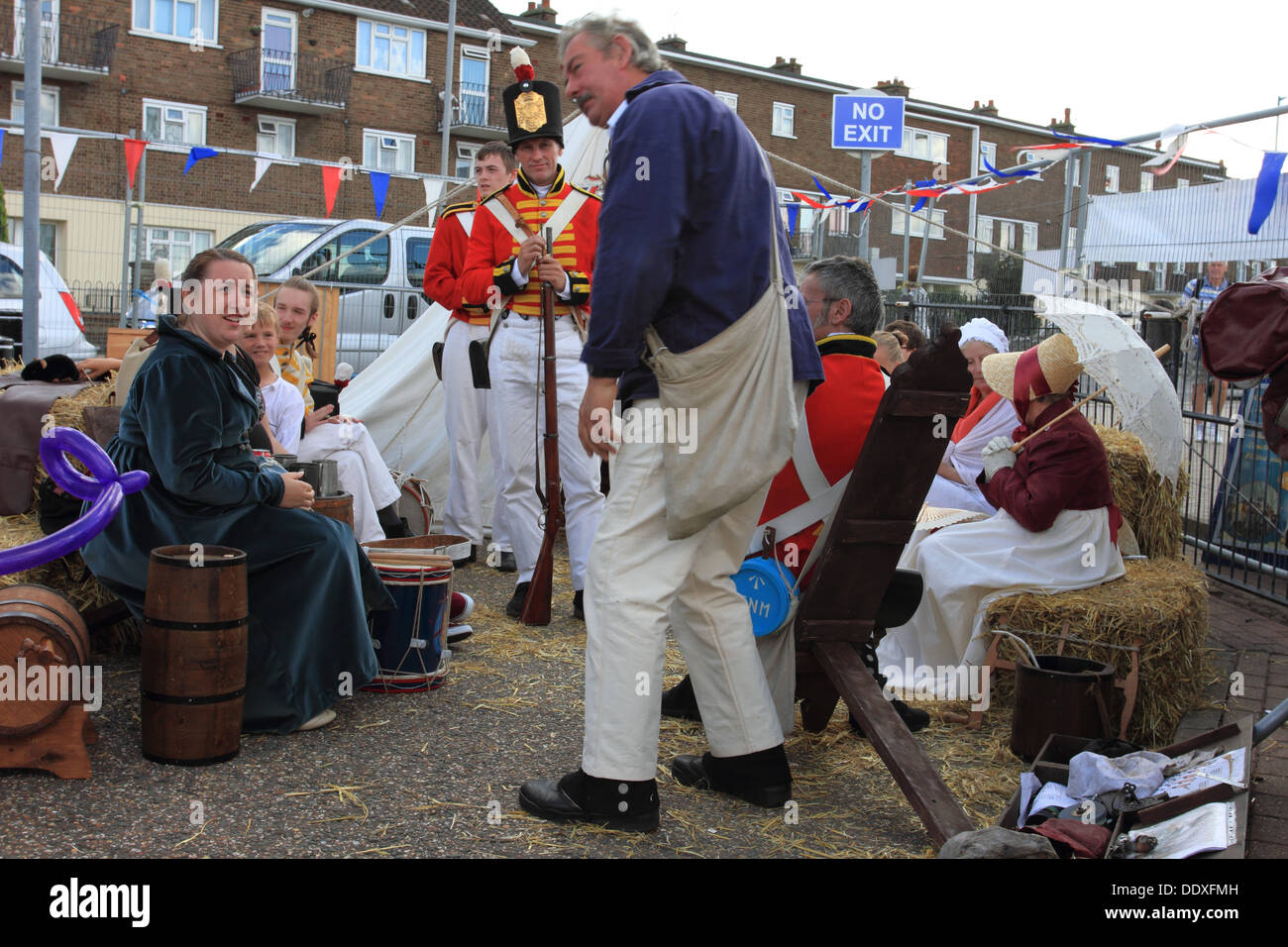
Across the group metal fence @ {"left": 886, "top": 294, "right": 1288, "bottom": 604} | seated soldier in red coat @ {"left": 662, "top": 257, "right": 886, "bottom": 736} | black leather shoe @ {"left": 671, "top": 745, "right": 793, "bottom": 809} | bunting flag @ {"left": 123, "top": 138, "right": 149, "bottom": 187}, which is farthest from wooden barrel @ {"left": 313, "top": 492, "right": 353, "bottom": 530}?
bunting flag @ {"left": 123, "top": 138, "right": 149, "bottom": 187}

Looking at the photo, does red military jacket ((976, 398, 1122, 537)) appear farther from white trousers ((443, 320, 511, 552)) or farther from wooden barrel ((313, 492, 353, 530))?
white trousers ((443, 320, 511, 552))

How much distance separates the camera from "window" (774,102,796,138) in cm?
4069

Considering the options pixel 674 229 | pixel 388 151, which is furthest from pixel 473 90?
pixel 674 229

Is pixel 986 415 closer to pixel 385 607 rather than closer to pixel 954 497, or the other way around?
pixel 954 497

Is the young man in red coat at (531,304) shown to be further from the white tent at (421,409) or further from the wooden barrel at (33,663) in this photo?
the wooden barrel at (33,663)

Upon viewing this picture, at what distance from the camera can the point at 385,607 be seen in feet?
13.5

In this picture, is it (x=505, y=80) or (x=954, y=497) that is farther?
(x=505, y=80)

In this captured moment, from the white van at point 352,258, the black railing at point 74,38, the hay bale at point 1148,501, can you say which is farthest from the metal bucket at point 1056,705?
the black railing at point 74,38

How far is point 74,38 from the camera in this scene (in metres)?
29.1

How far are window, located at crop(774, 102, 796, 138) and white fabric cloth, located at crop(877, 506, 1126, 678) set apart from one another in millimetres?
→ 37956

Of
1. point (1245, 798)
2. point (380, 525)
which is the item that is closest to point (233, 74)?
point (380, 525)

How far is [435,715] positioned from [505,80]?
117 ft

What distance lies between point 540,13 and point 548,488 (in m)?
33.1

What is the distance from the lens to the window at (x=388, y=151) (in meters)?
33.8
